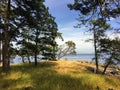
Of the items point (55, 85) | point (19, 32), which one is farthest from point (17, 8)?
point (55, 85)

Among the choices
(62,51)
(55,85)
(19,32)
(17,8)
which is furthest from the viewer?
(62,51)

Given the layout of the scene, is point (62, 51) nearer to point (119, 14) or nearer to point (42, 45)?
point (42, 45)

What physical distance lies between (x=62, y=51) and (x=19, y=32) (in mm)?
35297

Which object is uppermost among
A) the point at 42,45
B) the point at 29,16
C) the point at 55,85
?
the point at 29,16

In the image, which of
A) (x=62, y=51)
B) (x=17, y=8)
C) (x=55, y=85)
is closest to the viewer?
(x=55, y=85)

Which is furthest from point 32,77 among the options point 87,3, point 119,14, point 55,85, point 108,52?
point 108,52

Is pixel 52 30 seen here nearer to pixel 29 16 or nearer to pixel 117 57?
pixel 117 57

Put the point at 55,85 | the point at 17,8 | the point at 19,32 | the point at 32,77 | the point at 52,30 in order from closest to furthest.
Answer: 1. the point at 55,85
2. the point at 32,77
3. the point at 17,8
4. the point at 19,32
5. the point at 52,30

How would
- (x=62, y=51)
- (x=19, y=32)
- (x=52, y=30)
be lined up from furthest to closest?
1. (x=62, y=51)
2. (x=52, y=30)
3. (x=19, y=32)

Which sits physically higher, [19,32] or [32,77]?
[19,32]

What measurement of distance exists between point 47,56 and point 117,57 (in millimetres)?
10516

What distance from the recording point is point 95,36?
32062mm

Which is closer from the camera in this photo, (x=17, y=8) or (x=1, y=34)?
(x=17, y=8)

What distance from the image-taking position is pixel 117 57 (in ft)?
101
